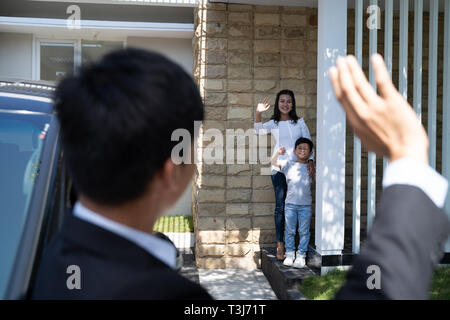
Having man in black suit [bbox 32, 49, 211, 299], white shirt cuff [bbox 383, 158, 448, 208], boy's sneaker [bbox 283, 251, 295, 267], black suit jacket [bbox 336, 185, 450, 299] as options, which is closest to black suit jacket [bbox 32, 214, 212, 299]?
man in black suit [bbox 32, 49, 211, 299]

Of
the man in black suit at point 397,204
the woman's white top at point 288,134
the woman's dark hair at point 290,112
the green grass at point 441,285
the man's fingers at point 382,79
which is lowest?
the green grass at point 441,285

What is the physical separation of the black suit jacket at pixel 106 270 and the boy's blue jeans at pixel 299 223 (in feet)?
14.3

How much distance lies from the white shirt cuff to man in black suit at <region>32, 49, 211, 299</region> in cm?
36

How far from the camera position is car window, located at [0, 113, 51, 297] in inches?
54.3

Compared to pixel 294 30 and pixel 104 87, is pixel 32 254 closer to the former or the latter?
pixel 104 87

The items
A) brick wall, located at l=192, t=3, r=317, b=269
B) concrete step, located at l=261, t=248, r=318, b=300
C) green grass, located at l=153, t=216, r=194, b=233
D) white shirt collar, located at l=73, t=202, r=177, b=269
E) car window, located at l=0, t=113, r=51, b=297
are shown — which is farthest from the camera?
green grass, located at l=153, t=216, r=194, b=233

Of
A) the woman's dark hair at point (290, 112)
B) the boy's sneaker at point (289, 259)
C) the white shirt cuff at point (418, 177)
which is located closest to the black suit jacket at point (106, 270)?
the white shirt cuff at point (418, 177)

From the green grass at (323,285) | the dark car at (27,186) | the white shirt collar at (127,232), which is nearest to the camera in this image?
the white shirt collar at (127,232)

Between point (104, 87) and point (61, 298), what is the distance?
39cm

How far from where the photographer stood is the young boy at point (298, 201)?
5.08 meters

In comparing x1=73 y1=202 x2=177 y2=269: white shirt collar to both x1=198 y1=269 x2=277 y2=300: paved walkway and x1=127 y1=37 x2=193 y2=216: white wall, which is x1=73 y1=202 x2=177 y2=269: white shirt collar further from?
x1=127 y1=37 x2=193 y2=216: white wall

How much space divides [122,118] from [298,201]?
4.48 meters

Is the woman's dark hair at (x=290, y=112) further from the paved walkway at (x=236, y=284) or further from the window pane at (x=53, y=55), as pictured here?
the window pane at (x=53, y=55)

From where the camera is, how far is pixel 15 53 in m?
7.26
